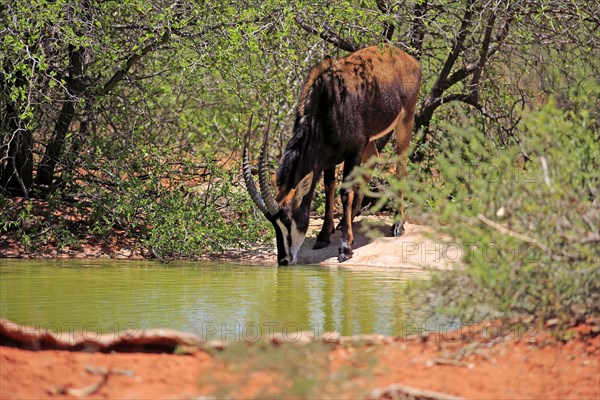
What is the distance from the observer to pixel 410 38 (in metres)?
12.8

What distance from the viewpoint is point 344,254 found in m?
11.0

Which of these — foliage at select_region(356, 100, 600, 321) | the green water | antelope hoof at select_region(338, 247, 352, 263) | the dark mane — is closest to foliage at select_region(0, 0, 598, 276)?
the dark mane

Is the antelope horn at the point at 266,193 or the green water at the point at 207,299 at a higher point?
the antelope horn at the point at 266,193

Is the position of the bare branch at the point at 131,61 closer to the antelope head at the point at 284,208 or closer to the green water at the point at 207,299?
the antelope head at the point at 284,208

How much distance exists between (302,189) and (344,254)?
2.95 feet

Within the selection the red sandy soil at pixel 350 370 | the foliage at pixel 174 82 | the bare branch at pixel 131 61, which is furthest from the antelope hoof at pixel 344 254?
the red sandy soil at pixel 350 370

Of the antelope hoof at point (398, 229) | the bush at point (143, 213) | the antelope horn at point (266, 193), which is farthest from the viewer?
the antelope hoof at point (398, 229)

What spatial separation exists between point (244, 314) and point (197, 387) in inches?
102

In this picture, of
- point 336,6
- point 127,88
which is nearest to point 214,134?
point 127,88

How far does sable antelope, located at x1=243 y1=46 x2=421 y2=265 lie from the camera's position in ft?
35.0

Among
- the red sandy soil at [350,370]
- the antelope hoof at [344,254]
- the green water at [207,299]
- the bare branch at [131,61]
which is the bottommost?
the red sandy soil at [350,370]

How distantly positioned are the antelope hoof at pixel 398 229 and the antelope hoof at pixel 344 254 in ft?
2.22

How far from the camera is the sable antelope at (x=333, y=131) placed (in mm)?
10664

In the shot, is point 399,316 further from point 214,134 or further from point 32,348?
point 214,134
